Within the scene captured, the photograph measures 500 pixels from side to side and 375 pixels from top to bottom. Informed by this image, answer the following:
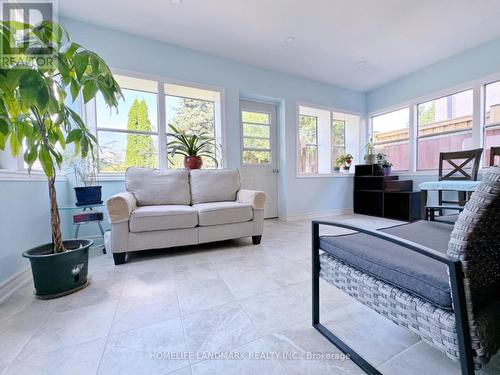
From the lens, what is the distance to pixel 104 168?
273 centimetres

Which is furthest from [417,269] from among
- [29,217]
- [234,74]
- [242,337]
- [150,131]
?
[234,74]

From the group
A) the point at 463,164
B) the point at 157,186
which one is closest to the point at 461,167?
the point at 463,164

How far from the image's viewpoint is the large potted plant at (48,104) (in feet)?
3.13

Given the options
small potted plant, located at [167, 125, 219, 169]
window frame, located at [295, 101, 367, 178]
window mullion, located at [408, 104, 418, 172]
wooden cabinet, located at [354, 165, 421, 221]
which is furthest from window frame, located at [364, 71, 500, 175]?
small potted plant, located at [167, 125, 219, 169]

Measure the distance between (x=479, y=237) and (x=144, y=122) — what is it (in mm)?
3296

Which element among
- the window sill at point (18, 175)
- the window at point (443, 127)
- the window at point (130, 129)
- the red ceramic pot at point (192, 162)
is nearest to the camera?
the window sill at point (18, 175)

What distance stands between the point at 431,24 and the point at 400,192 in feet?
7.52

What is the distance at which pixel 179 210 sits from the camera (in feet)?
6.89

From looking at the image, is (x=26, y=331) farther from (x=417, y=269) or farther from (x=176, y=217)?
(x=417, y=269)

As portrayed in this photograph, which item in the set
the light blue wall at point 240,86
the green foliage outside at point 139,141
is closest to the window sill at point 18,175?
the green foliage outside at point 139,141

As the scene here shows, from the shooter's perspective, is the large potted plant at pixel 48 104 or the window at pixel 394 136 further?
the window at pixel 394 136

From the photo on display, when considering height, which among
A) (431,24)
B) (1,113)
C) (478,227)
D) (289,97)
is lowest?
(478,227)

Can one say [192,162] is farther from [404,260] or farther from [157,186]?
[404,260]

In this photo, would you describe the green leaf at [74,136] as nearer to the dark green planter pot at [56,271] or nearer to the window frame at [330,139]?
the dark green planter pot at [56,271]
